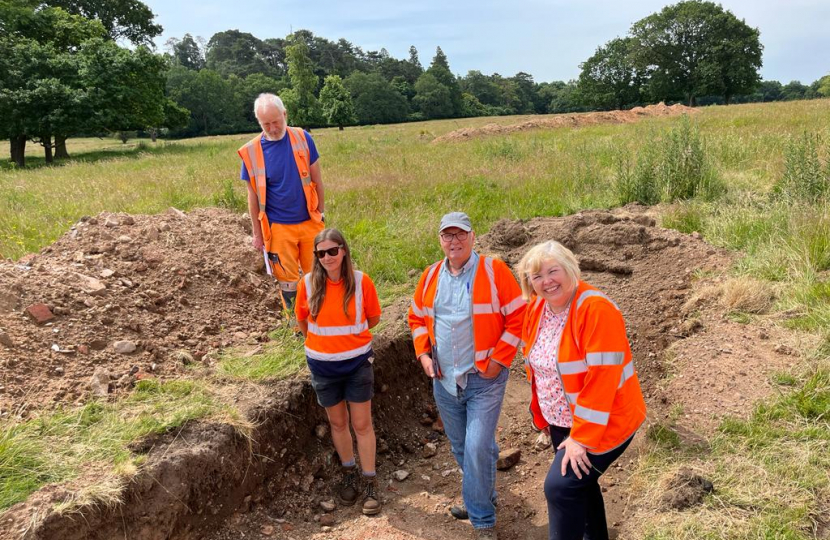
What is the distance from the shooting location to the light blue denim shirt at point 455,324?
3.06 m

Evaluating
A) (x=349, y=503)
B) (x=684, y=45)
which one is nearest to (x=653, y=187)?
(x=349, y=503)

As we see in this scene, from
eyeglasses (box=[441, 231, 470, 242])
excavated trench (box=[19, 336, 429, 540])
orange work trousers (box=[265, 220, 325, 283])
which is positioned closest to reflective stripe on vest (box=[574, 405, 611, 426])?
eyeglasses (box=[441, 231, 470, 242])

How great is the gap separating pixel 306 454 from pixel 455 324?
181cm

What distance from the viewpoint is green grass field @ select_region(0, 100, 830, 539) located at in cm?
303

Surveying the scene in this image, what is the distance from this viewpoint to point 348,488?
372cm

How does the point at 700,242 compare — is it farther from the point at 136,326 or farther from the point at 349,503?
the point at 136,326

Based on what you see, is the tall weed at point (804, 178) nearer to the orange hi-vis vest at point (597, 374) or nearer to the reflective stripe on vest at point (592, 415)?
the orange hi-vis vest at point (597, 374)

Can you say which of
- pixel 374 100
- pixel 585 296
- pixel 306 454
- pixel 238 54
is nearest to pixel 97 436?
pixel 306 454

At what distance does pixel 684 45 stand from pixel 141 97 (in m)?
54.0

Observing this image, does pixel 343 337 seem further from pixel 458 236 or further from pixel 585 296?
pixel 585 296

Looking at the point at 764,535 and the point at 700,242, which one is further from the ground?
the point at 700,242

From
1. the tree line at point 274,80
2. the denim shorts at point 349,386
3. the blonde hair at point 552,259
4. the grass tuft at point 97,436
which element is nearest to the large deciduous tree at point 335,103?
the tree line at point 274,80

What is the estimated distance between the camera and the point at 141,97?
81.8 ft

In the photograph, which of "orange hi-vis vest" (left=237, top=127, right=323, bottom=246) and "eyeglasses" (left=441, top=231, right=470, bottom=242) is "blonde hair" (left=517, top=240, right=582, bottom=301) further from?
"orange hi-vis vest" (left=237, top=127, right=323, bottom=246)
